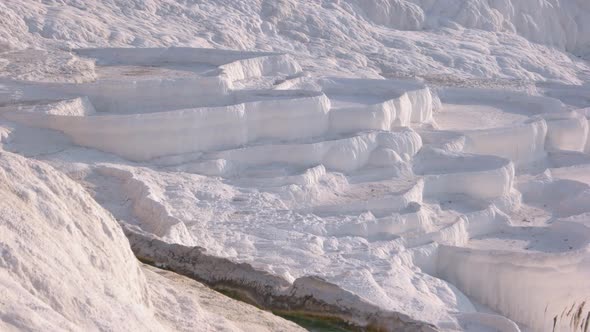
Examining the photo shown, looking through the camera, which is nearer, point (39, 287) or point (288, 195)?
point (39, 287)

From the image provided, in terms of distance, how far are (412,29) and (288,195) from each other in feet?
40.3

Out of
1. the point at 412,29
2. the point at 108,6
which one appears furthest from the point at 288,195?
the point at 412,29

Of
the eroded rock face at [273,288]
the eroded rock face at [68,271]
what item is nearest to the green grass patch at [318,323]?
the eroded rock face at [273,288]

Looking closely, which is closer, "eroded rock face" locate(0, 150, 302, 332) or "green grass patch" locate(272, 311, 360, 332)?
"eroded rock face" locate(0, 150, 302, 332)

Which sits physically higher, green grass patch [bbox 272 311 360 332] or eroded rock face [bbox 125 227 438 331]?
eroded rock face [bbox 125 227 438 331]

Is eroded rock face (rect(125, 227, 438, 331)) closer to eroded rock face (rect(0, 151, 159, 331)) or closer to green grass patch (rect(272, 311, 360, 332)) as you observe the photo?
green grass patch (rect(272, 311, 360, 332))

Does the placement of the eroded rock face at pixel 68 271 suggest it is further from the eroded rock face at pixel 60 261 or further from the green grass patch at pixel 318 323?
the green grass patch at pixel 318 323

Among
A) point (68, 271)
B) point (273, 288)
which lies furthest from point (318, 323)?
point (68, 271)

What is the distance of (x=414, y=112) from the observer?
12.9 meters

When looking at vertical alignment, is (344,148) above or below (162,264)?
below

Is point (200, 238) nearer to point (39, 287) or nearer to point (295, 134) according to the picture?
point (295, 134)

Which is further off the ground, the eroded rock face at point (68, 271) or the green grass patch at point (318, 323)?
the eroded rock face at point (68, 271)

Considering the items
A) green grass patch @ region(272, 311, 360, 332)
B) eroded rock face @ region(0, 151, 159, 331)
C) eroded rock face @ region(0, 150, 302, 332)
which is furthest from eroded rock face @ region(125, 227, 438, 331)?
eroded rock face @ region(0, 151, 159, 331)

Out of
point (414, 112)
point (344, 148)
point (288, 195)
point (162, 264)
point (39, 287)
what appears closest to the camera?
point (39, 287)
